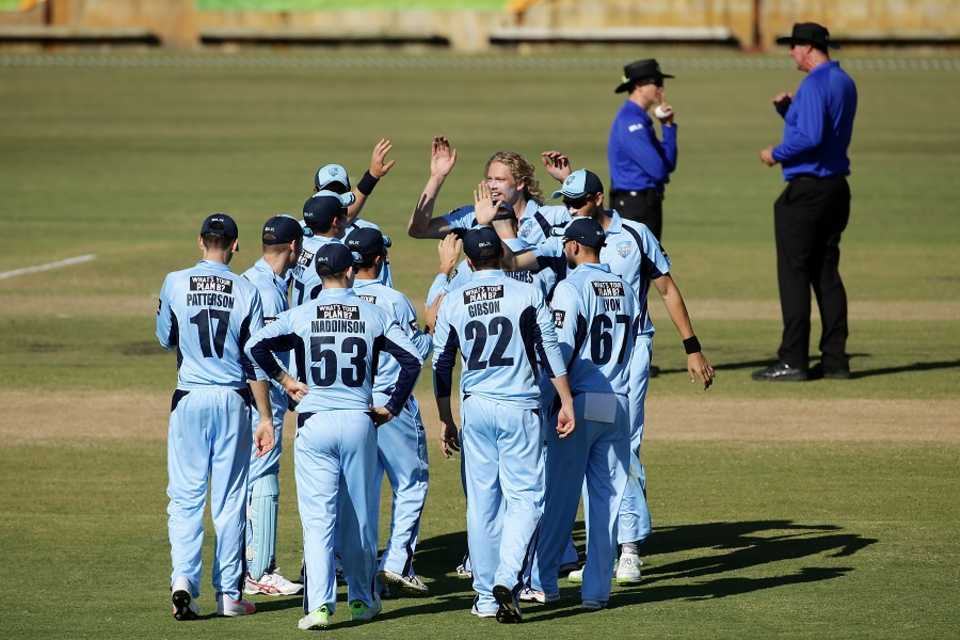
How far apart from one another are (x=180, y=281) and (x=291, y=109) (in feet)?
95.6

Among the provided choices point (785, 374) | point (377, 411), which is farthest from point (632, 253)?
point (785, 374)

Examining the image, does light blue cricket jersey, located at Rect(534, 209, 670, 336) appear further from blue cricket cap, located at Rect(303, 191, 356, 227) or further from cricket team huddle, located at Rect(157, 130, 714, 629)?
blue cricket cap, located at Rect(303, 191, 356, 227)

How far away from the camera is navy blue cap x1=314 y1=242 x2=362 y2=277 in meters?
8.77

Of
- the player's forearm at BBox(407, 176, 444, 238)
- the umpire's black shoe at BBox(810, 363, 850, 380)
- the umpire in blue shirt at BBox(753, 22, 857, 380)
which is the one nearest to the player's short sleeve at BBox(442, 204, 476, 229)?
the player's forearm at BBox(407, 176, 444, 238)

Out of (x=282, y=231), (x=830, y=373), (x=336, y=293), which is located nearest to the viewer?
(x=336, y=293)

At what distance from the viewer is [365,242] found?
9172 mm

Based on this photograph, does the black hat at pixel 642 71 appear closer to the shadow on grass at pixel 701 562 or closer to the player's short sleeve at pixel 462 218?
the player's short sleeve at pixel 462 218

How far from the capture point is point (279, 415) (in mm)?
10219

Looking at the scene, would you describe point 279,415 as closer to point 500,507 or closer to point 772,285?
point 500,507

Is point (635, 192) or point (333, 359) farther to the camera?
point (635, 192)

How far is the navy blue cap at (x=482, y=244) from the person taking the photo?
899 cm

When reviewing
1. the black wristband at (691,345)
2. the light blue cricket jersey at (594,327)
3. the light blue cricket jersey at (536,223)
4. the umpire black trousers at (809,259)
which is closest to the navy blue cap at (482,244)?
the light blue cricket jersey at (594,327)

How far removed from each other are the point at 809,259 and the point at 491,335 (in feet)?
24.2

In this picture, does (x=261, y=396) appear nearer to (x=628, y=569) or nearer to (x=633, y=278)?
(x=628, y=569)
